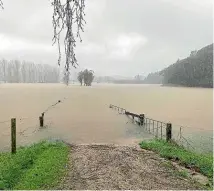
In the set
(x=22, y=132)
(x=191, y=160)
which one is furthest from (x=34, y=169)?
(x=22, y=132)

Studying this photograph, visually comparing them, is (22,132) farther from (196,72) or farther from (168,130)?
(196,72)

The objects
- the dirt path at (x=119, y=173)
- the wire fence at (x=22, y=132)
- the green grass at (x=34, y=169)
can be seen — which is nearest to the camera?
the dirt path at (x=119, y=173)

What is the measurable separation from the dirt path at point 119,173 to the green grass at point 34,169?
0.44 metres

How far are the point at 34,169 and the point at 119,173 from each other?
3.10 meters

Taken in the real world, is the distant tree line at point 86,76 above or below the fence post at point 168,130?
above

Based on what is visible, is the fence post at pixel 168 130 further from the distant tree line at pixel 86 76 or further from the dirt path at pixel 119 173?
the distant tree line at pixel 86 76

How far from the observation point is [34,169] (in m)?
11.1

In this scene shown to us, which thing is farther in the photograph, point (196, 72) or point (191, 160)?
point (196, 72)

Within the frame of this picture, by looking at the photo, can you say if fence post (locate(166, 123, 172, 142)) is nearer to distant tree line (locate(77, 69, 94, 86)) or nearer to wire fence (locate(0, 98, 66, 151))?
wire fence (locate(0, 98, 66, 151))

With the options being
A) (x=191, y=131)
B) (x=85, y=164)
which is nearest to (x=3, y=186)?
(x=85, y=164)

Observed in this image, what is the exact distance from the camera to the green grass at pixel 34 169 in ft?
31.4

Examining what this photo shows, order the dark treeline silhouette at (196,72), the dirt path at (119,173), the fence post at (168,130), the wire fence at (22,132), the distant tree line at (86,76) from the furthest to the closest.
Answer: the distant tree line at (86,76) < the dark treeline silhouette at (196,72) < the wire fence at (22,132) < the fence post at (168,130) < the dirt path at (119,173)

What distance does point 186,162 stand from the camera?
12.8 meters

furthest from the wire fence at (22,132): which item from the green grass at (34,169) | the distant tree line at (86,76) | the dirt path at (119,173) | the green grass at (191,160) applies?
the distant tree line at (86,76)
